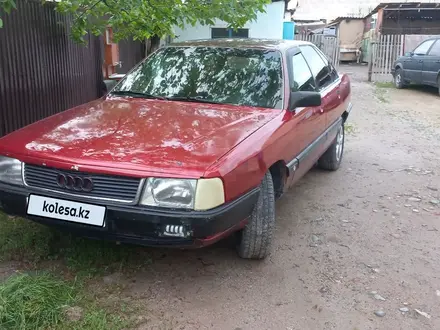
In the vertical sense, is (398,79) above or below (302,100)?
below

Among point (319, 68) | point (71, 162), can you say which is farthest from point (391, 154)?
point (71, 162)

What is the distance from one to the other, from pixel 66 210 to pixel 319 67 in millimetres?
3387

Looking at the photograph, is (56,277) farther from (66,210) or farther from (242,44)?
(242,44)

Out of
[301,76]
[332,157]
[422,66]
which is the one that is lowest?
[332,157]

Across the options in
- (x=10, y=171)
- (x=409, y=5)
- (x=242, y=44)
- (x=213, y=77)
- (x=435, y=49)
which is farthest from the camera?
(x=409, y=5)

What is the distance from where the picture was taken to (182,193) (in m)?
2.62

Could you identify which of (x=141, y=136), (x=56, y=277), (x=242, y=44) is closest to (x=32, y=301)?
(x=56, y=277)

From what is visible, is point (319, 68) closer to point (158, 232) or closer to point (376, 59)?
point (158, 232)

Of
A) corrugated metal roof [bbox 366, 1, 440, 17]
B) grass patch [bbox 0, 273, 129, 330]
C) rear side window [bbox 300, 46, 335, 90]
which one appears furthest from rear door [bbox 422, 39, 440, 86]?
grass patch [bbox 0, 273, 129, 330]

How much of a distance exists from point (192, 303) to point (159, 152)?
3.13 feet

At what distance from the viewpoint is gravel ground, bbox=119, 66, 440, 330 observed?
283cm

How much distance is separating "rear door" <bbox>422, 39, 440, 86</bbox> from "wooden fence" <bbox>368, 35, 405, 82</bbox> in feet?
10.2
